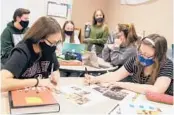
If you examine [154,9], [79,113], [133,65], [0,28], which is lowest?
[79,113]

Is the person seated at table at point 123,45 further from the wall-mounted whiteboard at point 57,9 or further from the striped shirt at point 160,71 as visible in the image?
the wall-mounted whiteboard at point 57,9

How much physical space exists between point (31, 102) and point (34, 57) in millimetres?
541

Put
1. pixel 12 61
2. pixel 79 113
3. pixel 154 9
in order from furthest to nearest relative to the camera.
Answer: pixel 154 9
pixel 12 61
pixel 79 113

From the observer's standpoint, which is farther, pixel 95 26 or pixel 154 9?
pixel 95 26

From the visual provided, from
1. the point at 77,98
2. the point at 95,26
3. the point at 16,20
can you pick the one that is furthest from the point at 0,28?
the point at 77,98

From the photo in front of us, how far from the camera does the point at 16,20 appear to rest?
122 inches

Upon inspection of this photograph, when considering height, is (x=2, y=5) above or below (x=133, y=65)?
above

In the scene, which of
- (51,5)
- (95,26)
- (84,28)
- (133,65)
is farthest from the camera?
(84,28)

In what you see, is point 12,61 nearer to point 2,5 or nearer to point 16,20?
point 16,20

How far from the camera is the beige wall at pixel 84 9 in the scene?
4952 millimetres

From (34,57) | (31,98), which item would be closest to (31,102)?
(31,98)

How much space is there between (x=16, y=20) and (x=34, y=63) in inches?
62.7

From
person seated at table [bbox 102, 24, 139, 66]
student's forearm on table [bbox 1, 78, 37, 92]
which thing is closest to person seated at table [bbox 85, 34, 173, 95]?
student's forearm on table [bbox 1, 78, 37, 92]

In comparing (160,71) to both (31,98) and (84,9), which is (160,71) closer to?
(31,98)
